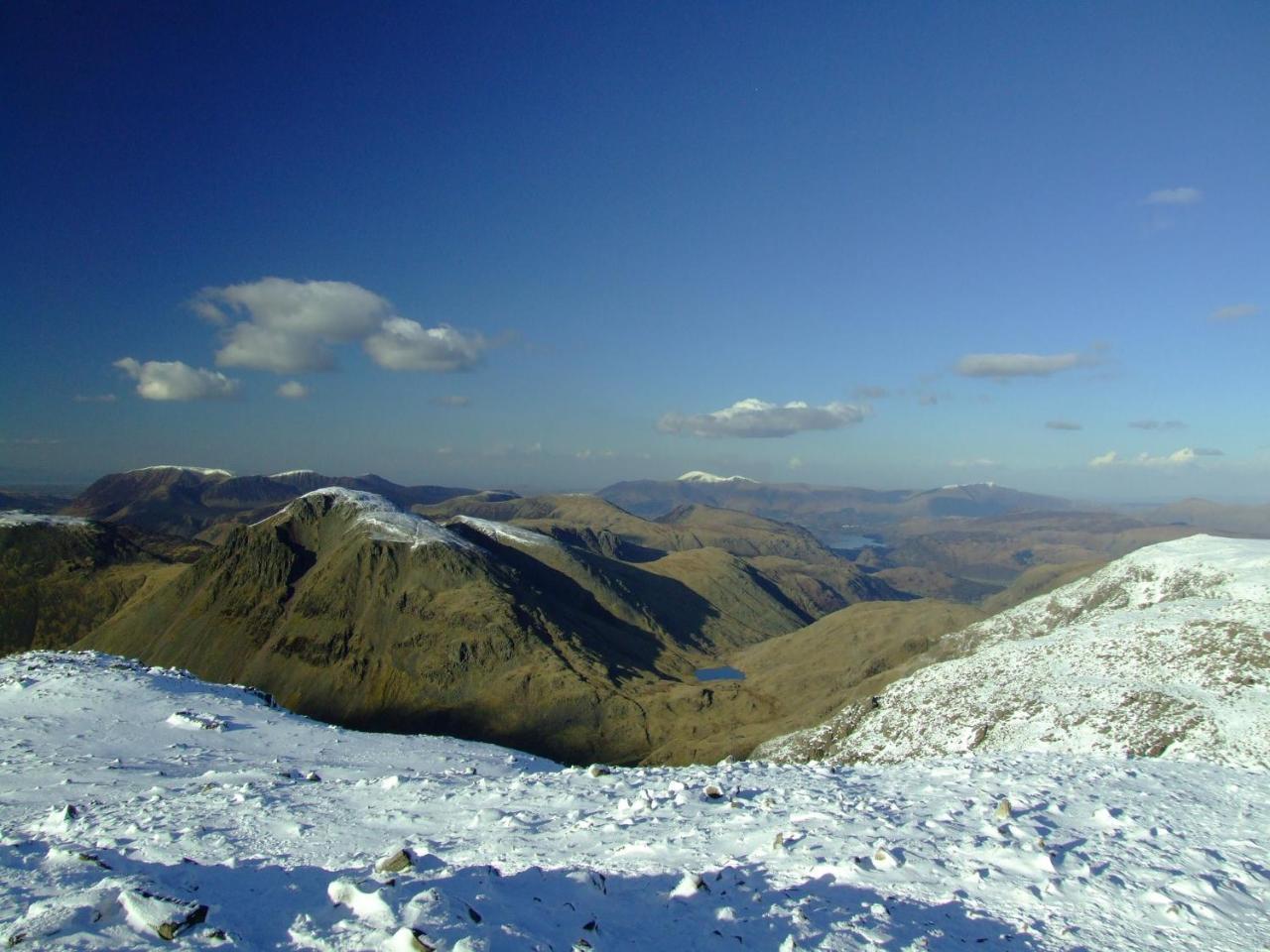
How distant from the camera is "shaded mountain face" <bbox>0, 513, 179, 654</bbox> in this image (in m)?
102

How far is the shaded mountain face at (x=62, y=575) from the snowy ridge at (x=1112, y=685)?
112 meters

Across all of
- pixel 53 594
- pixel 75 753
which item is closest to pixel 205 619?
pixel 53 594

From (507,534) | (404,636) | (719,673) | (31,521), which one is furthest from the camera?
(507,534)

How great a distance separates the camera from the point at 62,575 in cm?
11112

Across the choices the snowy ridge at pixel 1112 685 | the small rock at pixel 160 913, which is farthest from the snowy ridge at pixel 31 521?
the small rock at pixel 160 913

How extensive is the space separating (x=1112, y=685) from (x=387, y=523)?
93.5 meters

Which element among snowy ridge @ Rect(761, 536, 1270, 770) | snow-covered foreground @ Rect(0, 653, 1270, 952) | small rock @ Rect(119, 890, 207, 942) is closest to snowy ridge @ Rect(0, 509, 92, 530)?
snow-covered foreground @ Rect(0, 653, 1270, 952)

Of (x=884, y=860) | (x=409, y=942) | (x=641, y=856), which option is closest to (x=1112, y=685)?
(x=884, y=860)

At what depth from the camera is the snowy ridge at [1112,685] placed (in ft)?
96.8

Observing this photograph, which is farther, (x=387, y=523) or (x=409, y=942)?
(x=387, y=523)

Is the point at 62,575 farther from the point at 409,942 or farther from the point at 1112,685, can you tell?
the point at 1112,685

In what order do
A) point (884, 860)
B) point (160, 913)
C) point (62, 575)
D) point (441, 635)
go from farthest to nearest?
point (62, 575)
point (441, 635)
point (884, 860)
point (160, 913)

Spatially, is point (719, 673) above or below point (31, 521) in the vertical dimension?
below

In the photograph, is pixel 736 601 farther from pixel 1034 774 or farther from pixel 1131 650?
pixel 1034 774
